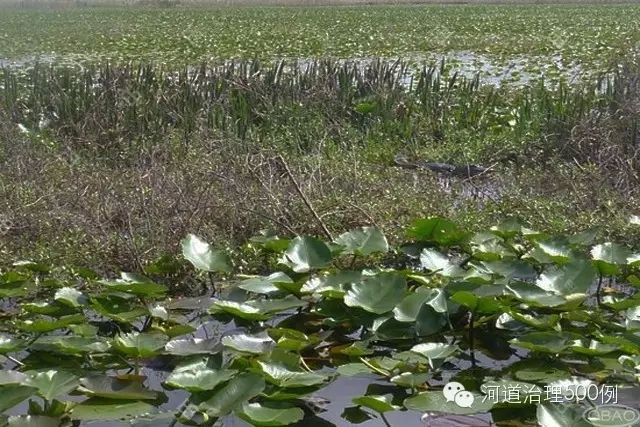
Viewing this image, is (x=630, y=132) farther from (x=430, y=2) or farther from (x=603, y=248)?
(x=430, y=2)

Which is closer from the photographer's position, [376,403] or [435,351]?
[376,403]

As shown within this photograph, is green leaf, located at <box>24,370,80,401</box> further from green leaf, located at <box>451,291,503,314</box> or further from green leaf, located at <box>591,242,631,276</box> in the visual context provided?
green leaf, located at <box>591,242,631,276</box>

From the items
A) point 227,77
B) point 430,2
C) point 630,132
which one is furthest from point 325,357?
point 430,2

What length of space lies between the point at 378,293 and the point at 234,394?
785mm

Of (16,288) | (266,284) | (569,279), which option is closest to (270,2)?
(16,288)

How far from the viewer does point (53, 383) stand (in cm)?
262

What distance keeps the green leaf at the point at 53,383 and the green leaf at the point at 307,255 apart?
1022 mm

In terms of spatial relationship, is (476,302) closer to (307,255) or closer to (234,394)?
(307,255)

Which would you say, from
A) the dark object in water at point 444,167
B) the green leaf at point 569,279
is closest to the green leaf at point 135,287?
the green leaf at point 569,279

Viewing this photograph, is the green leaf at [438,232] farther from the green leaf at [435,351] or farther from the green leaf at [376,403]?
the green leaf at [376,403]

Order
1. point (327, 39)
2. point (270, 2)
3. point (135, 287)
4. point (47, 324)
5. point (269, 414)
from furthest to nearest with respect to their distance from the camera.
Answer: point (270, 2) → point (327, 39) → point (135, 287) → point (47, 324) → point (269, 414)

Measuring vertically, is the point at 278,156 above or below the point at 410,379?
above

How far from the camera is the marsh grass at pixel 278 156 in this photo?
430 centimetres

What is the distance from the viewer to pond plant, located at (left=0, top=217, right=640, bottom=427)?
102 inches
